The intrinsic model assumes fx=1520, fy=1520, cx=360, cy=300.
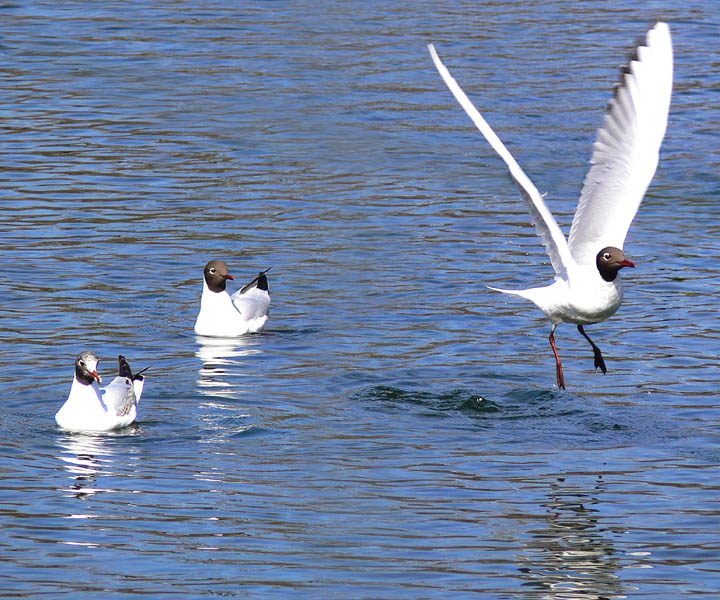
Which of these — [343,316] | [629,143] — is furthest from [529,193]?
[343,316]

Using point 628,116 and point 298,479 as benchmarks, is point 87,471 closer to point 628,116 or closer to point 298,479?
point 298,479

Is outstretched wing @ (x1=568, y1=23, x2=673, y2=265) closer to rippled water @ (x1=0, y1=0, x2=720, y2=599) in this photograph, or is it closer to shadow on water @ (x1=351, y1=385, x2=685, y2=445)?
shadow on water @ (x1=351, y1=385, x2=685, y2=445)

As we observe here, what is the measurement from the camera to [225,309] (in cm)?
1539

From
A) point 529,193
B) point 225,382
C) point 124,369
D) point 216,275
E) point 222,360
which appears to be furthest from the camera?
point 216,275

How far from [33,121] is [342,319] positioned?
860cm

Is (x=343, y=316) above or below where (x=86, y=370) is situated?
above

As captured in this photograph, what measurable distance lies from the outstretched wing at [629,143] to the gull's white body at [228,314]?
14.0ft

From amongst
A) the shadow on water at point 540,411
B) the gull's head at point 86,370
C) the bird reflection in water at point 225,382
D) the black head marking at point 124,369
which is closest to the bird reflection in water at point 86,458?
the gull's head at point 86,370

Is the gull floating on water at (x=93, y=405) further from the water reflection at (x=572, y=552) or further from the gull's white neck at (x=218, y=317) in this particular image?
the water reflection at (x=572, y=552)

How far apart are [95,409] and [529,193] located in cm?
378

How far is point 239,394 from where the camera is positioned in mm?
12750

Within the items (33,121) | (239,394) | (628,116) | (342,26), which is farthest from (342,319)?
(342,26)

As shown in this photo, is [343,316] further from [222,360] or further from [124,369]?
[124,369]

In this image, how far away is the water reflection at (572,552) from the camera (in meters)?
8.77
